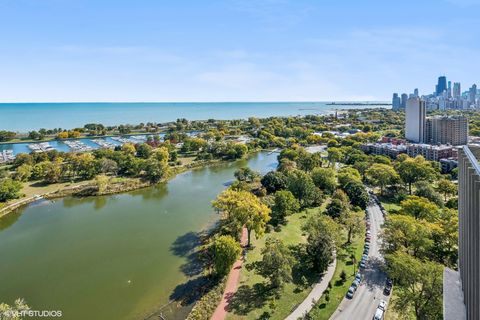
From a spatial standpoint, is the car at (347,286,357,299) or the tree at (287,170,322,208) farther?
the tree at (287,170,322,208)

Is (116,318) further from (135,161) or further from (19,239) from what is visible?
(135,161)

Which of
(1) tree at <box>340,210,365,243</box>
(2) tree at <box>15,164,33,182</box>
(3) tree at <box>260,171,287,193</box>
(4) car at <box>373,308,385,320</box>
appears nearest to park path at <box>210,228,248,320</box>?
(4) car at <box>373,308,385,320</box>

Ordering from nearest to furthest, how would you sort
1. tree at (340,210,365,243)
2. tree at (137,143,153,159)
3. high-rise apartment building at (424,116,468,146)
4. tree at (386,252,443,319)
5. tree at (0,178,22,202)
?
tree at (386,252,443,319) → tree at (340,210,365,243) → tree at (0,178,22,202) → tree at (137,143,153,159) → high-rise apartment building at (424,116,468,146)

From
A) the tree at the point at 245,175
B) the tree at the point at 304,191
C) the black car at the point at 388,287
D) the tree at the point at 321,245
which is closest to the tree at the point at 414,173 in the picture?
the tree at the point at 304,191

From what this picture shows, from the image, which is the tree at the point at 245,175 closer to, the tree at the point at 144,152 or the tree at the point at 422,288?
the tree at the point at 144,152

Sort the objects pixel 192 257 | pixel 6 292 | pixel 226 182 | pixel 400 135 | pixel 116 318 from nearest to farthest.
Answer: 1. pixel 116 318
2. pixel 6 292
3. pixel 192 257
4. pixel 226 182
5. pixel 400 135

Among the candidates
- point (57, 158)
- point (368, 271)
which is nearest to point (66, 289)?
point (368, 271)

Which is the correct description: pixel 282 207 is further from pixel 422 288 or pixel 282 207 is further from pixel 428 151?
pixel 428 151

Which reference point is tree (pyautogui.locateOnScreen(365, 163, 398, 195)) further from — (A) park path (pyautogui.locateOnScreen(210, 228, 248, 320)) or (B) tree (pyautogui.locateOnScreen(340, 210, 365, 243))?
(A) park path (pyautogui.locateOnScreen(210, 228, 248, 320))
